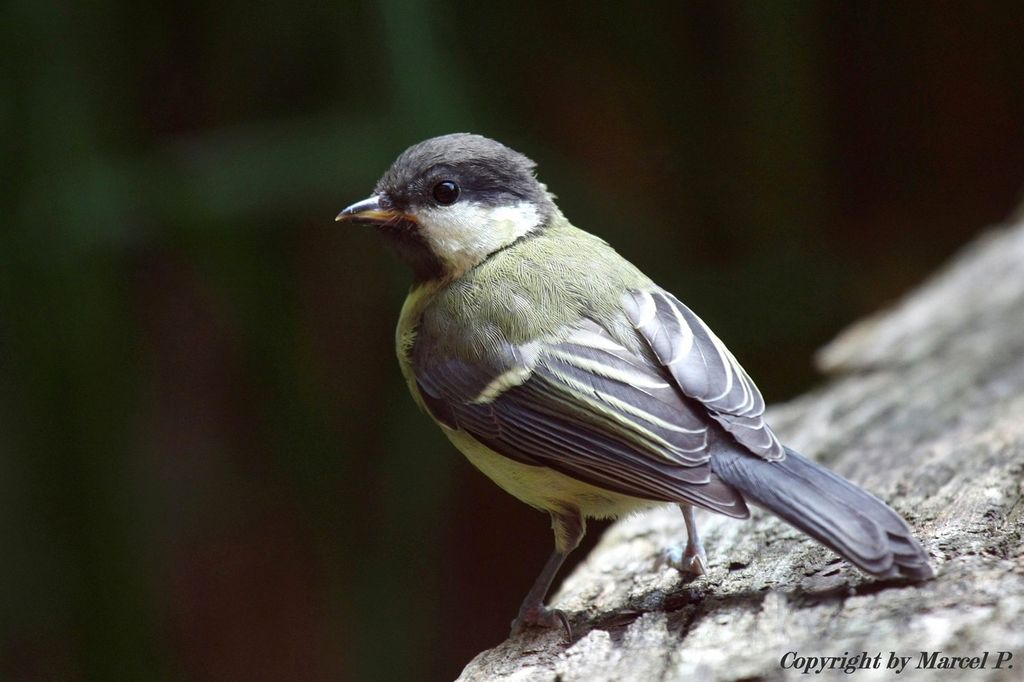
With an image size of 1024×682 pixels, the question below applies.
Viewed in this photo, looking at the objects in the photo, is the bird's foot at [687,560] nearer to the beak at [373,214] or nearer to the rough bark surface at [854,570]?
the rough bark surface at [854,570]

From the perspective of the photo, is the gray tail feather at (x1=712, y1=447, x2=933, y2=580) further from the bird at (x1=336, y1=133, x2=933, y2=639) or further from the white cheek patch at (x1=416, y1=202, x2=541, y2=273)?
the white cheek patch at (x1=416, y1=202, x2=541, y2=273)

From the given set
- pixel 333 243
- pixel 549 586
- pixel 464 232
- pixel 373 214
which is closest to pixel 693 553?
pixel 549 586

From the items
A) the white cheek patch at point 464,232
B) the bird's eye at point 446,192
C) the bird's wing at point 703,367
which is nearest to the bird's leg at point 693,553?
the bird's wing at point 703,367

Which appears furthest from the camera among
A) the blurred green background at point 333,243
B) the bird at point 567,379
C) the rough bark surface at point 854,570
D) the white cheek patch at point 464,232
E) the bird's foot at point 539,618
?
the blurred green background at point 333,243

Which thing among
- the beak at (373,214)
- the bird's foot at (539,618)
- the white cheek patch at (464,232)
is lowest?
the bird's foot at (539,618)

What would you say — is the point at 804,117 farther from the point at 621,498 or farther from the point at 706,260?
the point at 621,498

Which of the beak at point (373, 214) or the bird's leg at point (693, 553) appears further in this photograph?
the beak at point (373, 214)

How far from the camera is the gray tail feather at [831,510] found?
1358mm

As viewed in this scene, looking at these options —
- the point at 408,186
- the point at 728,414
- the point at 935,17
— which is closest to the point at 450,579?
the point at 408,186

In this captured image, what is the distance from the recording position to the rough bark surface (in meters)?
Answer: 1.28

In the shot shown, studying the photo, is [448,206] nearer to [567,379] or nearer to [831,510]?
[567,379]

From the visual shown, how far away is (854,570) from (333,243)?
2.80m

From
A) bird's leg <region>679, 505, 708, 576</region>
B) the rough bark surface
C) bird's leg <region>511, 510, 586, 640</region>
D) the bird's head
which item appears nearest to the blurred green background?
the bird's head

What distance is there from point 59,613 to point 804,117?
9.25ft
